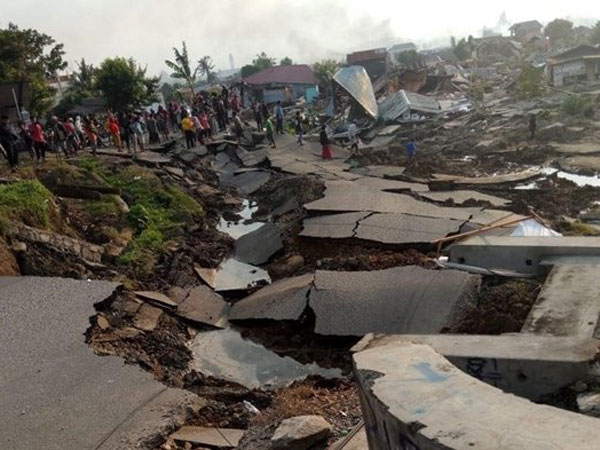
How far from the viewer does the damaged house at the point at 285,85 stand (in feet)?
137

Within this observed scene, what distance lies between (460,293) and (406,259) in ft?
4.81

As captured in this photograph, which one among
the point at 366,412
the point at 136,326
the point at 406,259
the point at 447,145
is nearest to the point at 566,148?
the point at 447,145

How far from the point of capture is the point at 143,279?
29.1ft

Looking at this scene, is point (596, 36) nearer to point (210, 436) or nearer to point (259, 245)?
point (259, 245)

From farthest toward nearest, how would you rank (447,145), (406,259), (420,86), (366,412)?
(420,86)
(447,145)
(406,259)
(366,412)

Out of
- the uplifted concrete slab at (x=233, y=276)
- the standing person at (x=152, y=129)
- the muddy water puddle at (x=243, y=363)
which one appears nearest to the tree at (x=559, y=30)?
the standing person at (x=152, y=129)

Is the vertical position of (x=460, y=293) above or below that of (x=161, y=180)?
below

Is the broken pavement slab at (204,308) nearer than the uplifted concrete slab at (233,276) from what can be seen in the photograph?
Yes

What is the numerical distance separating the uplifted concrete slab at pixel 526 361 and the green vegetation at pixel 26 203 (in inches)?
283

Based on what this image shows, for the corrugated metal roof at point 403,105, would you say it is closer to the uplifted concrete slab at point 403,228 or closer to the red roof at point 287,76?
the uplifted concrete slab at point 403,228

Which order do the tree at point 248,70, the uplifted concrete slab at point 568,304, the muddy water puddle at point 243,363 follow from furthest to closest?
1. the tree at point 248,70
2. the muddy water puddle at point 243,363
3. the uplifted concrete slab at point 568,304

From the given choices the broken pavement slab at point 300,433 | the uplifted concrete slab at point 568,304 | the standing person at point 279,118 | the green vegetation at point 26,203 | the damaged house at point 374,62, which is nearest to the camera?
the broken pavement slab at point 300,433

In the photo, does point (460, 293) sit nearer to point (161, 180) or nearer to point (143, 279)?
point (143, 279)

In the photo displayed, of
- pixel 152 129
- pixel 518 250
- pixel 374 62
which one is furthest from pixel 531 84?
pixel 518 250
